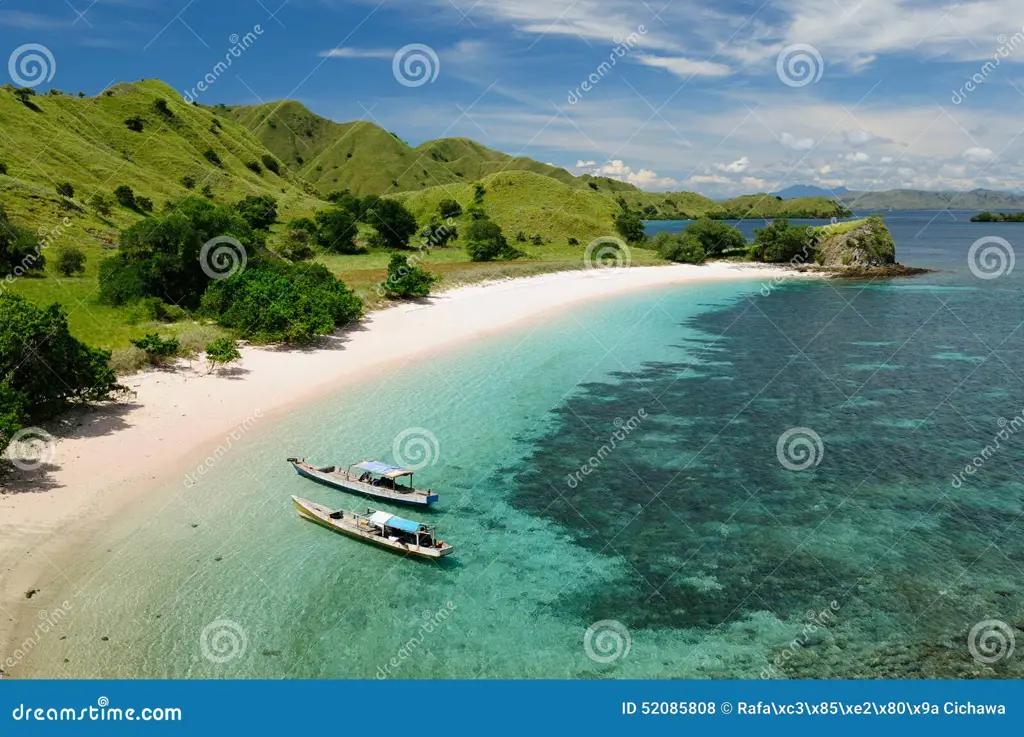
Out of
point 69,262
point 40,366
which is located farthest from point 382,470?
point 69,262

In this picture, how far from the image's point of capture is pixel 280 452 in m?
28.0

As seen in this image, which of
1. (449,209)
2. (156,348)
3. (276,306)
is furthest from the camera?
(449,209)

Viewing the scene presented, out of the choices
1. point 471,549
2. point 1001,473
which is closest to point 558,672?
point 471,549

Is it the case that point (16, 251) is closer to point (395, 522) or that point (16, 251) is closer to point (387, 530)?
point (387, 530)

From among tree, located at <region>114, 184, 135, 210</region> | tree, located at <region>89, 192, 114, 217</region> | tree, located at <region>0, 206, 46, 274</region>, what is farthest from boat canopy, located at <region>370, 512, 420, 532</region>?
tree, located at <region>114, 184, 135, 210</region>

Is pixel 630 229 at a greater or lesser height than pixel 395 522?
greater

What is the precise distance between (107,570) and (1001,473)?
3519 centimetres

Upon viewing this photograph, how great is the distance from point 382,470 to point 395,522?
3.86 meters

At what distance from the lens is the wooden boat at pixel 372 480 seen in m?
23.4

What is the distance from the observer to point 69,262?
171ft

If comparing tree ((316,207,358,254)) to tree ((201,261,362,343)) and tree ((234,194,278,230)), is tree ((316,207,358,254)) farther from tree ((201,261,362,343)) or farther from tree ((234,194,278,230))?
tree ((201,261,362,343))

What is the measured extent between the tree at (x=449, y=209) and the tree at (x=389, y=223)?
1170 inches

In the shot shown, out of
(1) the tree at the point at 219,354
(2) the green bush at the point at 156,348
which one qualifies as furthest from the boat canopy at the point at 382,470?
(2) the green bush at the point at 156,348

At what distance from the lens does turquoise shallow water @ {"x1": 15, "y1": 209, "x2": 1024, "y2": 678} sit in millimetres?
16156
